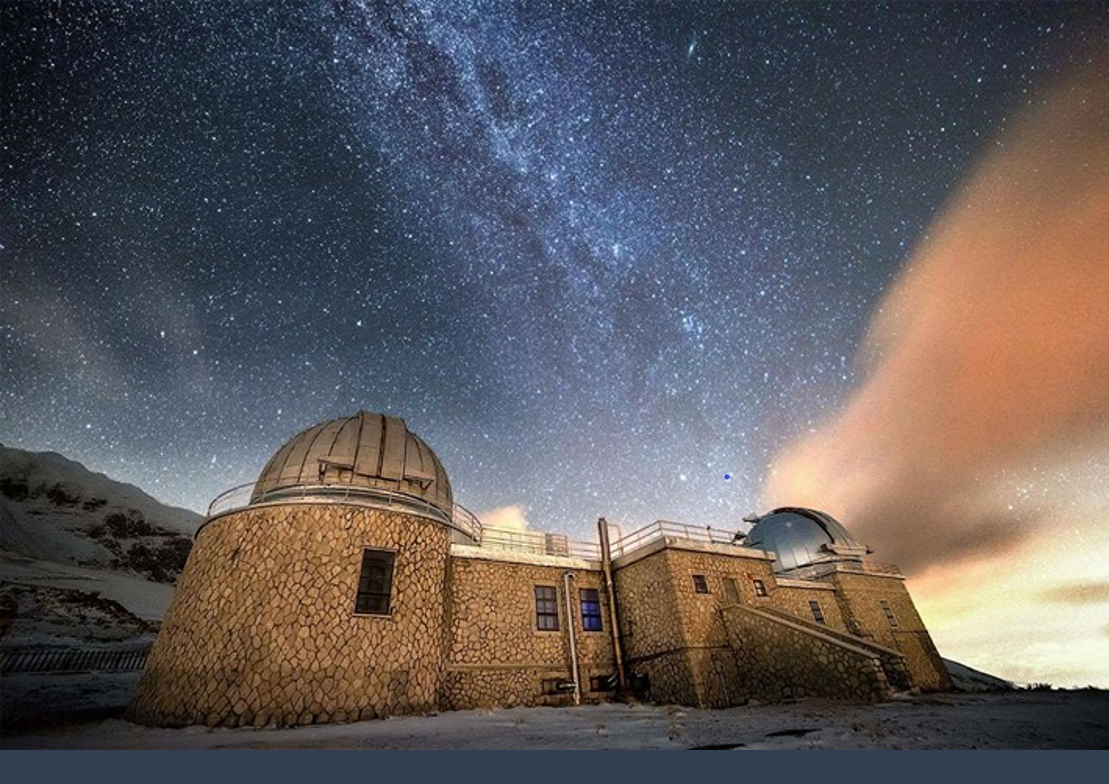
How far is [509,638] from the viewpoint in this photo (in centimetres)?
1455

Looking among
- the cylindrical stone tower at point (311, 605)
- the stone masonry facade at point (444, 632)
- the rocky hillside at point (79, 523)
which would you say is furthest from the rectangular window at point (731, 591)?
the rocky hillside at point (79, 523)

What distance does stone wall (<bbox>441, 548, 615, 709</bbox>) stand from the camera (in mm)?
13555

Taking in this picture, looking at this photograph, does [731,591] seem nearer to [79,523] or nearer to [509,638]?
[509,638]

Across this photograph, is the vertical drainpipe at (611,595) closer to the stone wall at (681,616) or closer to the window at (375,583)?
the stone wall at (681,616)

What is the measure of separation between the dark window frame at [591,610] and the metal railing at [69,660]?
16.2m

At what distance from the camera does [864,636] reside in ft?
66.5

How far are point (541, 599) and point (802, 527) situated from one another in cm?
1530

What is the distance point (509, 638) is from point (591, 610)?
3373 millimetres

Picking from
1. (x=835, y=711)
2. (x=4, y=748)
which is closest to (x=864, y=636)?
(x=835, y=711)

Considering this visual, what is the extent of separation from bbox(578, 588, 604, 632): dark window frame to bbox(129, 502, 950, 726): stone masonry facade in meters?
0.08

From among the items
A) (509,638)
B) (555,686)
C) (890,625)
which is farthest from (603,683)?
(890,625)

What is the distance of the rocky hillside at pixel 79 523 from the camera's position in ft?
118

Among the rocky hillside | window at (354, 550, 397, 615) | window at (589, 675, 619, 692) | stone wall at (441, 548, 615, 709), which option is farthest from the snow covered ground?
the rocky hillside

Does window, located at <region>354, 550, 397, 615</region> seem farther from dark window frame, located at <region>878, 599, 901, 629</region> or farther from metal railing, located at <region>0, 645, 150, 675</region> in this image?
dark window frame, located at <region>878, 599, 901, 629</region>
